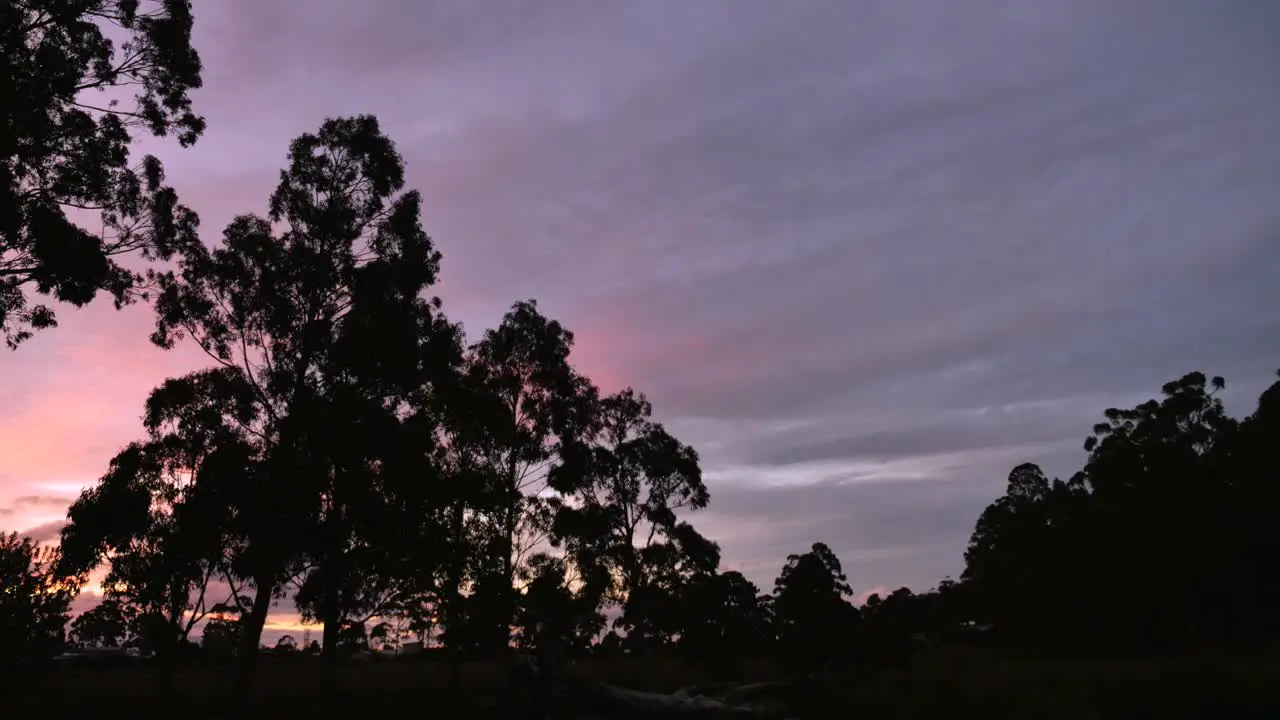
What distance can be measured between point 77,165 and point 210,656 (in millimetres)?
50884

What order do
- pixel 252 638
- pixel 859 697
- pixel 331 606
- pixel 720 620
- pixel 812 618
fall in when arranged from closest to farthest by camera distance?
pixel 252 638, pixel 859 697, pixel 331 606, pixel 812 618, pixel 720 620

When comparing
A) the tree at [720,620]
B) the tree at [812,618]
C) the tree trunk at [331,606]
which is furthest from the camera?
the tree at [720,620]

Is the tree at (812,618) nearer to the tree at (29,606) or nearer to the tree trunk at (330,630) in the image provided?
the tree trunk at (330,630)

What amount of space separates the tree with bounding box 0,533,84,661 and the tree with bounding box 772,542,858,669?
103 ft

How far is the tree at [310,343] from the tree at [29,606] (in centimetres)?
698

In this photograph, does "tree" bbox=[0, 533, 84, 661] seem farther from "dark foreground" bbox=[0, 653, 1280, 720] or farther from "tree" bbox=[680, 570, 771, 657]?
"tree" bbox=[680, 570, 771, 657]

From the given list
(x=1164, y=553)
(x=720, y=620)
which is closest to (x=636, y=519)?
(x=720, y=620)

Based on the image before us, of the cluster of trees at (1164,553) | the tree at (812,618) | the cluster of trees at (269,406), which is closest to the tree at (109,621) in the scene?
the cluster of trees at (269,406)

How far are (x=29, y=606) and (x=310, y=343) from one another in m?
13.9

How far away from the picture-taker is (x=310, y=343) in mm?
31047

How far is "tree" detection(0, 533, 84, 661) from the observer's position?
17.5 meters

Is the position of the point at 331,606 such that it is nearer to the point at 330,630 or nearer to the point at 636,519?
the point at 330,630

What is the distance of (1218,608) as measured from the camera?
59.2m

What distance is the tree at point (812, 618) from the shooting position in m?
42.3
